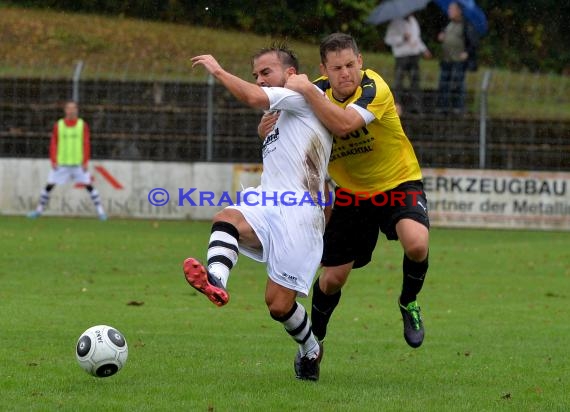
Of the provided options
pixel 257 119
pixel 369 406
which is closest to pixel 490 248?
pixel 257 119

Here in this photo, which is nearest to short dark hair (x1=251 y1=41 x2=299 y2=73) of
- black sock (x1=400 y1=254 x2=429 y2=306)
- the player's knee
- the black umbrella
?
the player's knee

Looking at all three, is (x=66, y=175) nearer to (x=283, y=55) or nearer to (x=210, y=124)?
(x=210, y=124)

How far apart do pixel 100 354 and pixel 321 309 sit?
1.96 meters

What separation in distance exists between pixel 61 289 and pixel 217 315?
90.4 inches

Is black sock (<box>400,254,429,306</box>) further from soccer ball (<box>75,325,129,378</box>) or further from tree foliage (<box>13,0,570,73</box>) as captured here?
tree foliage (<box>13,0,570,73</box>)

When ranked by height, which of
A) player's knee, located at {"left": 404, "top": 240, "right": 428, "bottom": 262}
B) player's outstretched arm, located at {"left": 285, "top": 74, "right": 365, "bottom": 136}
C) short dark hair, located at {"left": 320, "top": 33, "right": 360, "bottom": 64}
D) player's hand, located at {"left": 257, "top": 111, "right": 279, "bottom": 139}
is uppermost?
short dark hair, located at {"left": 320, "top": 33, "right": 360, "bottom": 64}

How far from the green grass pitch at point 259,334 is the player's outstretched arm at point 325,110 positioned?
62.7 inches

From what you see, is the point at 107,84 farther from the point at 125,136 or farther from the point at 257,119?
the point at 257,119

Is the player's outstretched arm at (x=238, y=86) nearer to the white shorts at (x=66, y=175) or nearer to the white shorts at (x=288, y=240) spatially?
the white shorts at (x=288, y=240)

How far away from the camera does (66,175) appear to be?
22141mm

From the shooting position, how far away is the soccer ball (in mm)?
6996

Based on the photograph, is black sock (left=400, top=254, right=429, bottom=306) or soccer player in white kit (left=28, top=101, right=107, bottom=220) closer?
black sock (left=400, top=254, right=429, bottom=306)

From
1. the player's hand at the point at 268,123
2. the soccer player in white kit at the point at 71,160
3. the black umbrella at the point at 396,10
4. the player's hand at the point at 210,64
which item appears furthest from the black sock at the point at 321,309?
the black umbrella at the point at 396,10

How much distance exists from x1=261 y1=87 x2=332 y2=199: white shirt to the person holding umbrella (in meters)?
16.5
